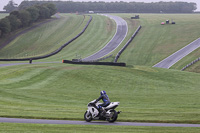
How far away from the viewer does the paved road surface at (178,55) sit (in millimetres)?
85588

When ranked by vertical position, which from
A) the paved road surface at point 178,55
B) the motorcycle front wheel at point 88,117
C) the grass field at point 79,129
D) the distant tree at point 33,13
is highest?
the distant tree at point 33,13

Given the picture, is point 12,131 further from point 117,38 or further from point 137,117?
point 117,38

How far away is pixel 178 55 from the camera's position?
305ft

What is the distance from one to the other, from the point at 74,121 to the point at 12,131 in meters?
5.03

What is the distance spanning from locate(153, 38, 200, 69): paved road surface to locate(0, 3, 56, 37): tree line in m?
67.5

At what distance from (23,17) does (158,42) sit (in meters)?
65.0

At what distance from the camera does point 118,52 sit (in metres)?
101

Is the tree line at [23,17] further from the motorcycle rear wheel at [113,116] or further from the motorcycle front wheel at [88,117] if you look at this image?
the motorcycle rear wheel at [113,116]

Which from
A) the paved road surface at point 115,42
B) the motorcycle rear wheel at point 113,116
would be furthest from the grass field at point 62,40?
the motorcycle rear wheel at point 113,116

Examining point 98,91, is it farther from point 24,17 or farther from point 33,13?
point 33,13

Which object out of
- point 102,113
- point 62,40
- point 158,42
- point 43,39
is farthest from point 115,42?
point 102,113

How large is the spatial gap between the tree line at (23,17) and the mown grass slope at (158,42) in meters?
50.0

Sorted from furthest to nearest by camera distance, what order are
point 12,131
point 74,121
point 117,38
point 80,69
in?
point 117,38
point 80,69
point 74,121
point 12,131

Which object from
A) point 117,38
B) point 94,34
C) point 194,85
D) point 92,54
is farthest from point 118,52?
point 194,85
